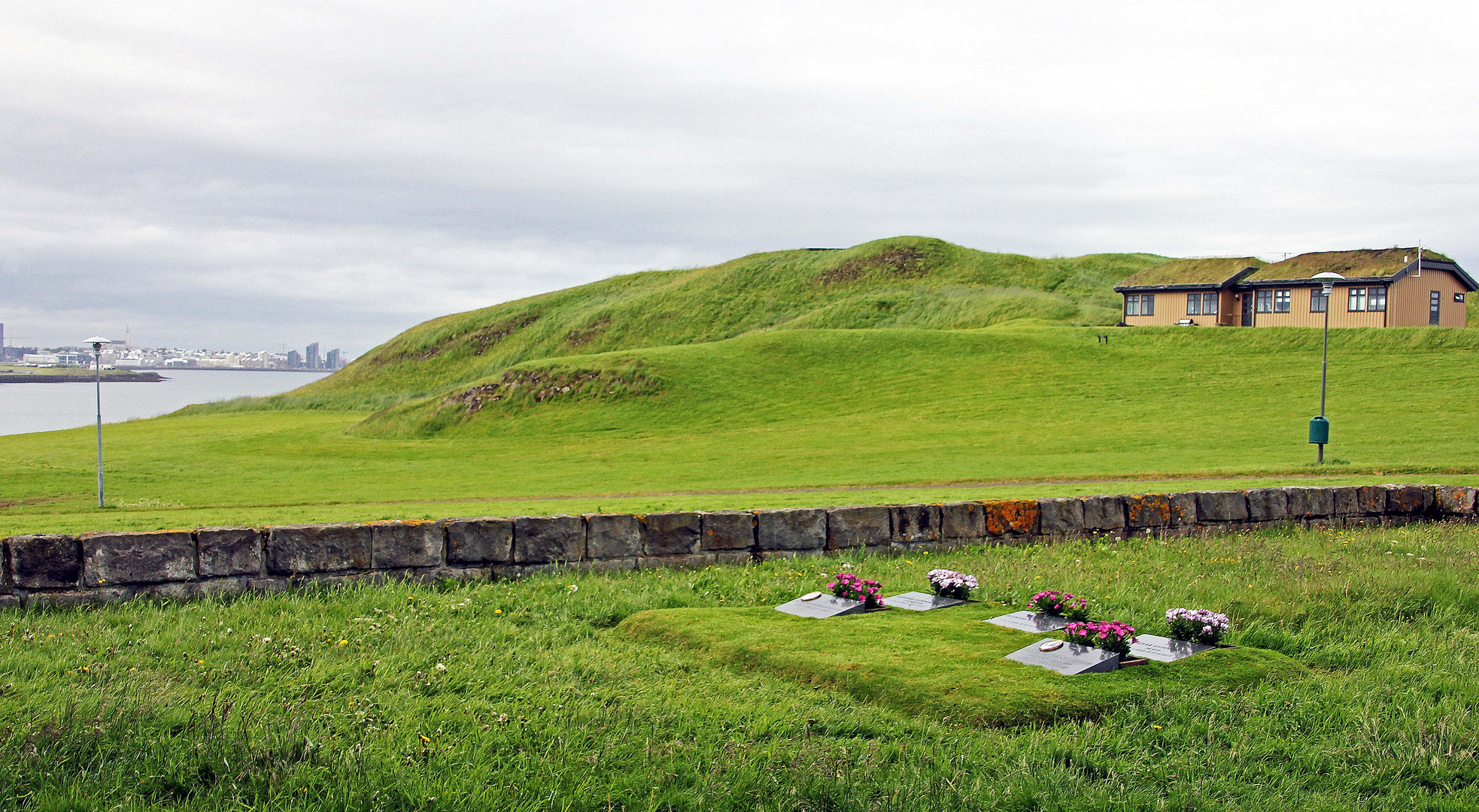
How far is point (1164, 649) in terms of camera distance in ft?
22.7

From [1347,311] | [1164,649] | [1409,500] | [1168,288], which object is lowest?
[1164,649]

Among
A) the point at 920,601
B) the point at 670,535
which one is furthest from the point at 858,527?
the point at 920,601

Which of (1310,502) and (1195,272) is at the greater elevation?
(1195,272)

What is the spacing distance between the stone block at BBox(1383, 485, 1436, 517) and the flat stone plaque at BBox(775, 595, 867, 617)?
993 centimetres

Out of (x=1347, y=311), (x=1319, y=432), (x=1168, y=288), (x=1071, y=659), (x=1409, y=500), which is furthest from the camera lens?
(x=1168, y=288)

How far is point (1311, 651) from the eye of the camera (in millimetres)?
7062

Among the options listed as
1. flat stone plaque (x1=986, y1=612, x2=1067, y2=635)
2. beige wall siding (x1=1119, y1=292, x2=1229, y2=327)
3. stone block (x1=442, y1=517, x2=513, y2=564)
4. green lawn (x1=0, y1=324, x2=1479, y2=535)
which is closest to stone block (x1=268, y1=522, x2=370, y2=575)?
stone block (x1=442, y1=517, x2=513, y2=564)

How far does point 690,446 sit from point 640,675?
29942 mm

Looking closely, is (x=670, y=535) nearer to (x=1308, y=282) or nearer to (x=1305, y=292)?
(x=1308, y=282)

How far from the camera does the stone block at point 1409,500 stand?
13664 millimetres

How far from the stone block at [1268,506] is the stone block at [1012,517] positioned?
11.3 ft

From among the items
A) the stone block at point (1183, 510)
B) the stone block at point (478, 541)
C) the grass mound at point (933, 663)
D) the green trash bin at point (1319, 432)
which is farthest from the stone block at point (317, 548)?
the green trash bin at point (1319, 432)

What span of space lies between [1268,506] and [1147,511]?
6.67ft

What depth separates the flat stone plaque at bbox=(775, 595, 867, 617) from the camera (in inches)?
314
